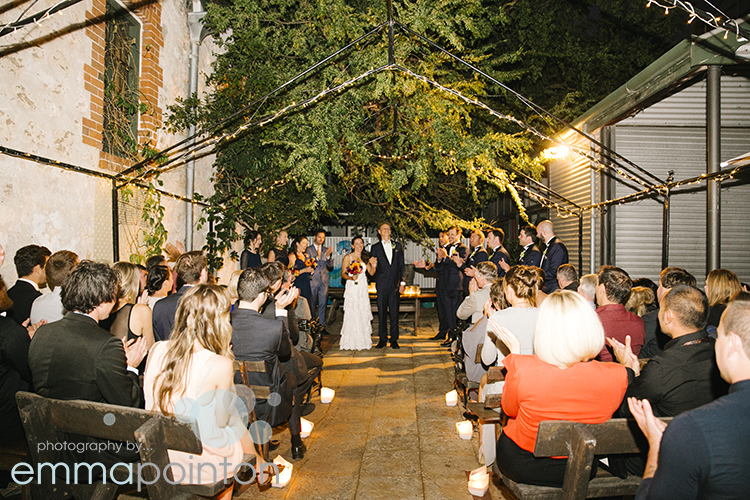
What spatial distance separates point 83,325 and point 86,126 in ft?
12.1

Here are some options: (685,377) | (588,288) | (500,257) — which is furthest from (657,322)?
(500,257)

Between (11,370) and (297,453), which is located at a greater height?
(11,370)

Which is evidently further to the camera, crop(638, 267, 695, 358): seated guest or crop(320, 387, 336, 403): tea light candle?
crop(320, 387, 336, 403): tea light candle

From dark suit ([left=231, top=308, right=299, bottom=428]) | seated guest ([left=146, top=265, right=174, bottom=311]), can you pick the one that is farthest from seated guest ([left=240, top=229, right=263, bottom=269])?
dark suit ([left=231, top=308, right=299, bottom=428])

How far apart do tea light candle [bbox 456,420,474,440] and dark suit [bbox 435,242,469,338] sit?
4.09 m

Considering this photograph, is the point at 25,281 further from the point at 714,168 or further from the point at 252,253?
the point at 714,168

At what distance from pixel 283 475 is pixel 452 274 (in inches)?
229

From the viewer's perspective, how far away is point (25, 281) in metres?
3.86

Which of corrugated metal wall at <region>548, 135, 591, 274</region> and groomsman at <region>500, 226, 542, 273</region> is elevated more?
corrugated metal wall at <region>548, 135, 591, 274</region>

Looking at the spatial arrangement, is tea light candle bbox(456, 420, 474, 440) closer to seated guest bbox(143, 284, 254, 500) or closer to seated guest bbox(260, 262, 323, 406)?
seated guest bbox(260, 262, 323, 406)

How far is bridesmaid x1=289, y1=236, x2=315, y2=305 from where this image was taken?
8.72 m

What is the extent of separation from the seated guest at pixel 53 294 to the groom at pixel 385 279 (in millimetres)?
5203

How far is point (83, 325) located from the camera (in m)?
2.55

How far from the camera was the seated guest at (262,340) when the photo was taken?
3451mm
